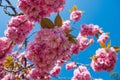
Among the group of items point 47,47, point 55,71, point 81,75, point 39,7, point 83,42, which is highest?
point 83,42

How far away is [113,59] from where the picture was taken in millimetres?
5945

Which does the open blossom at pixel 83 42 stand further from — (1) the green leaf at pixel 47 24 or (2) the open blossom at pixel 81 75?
(1) the green leaf at pixel 47 24

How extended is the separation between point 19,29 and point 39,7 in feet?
5.21

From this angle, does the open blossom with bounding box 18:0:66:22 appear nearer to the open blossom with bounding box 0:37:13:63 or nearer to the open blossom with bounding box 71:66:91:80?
the open blossom with bounding box 0:37:13:63

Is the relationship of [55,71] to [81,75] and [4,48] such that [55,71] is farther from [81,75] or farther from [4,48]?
[4,48]

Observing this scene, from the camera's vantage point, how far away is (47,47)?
3412 mm

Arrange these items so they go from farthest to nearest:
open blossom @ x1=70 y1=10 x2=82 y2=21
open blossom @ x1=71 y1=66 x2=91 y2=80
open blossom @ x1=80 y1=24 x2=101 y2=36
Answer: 1. open blossom @ x1=70 y1=10 x2=82 y2=21
2. open blossom @ x1=80 y1=24 x2=101 y2=36
3. open blossom @ x1=71 y1=66 x2=91 y2=80

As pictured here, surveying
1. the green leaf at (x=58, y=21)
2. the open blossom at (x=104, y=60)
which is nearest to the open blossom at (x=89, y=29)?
the open blossom at (x=104, y=60)

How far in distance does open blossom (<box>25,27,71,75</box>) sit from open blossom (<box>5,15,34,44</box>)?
1.83 metres

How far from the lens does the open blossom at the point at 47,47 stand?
3389mm

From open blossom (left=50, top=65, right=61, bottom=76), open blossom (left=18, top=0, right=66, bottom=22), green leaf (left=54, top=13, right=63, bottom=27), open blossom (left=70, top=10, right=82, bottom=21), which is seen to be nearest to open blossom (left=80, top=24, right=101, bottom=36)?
open blossom (left=70, top=10, right=82, bottom=21)

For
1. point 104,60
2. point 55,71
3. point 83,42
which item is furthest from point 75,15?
point 104,60

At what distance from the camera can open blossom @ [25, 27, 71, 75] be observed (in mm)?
3389

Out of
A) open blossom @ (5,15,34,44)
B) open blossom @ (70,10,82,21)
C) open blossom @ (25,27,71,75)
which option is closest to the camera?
open blossom @ (25,27,71,75)
